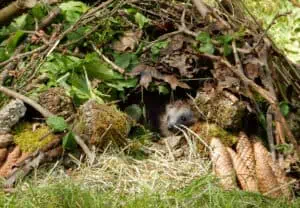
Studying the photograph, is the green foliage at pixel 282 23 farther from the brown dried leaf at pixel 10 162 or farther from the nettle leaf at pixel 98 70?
the brown dried leaf at pixel 10 162

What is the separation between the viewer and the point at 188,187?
2.85 metres

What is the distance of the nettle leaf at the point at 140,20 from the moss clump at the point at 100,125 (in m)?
0.75

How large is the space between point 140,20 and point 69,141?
1004 millimetres

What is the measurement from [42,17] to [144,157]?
1.19 meters

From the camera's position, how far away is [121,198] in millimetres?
2824

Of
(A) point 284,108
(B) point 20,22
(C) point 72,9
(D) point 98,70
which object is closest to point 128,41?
(D) point 98,70

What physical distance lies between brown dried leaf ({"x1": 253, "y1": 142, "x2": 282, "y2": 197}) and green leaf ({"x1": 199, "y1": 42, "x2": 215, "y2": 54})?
579mm

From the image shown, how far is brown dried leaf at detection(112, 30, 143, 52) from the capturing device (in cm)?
377

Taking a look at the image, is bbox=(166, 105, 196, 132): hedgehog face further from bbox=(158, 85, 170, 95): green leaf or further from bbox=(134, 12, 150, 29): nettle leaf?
bbox=(134, 12, 150, 29): nettle leaf

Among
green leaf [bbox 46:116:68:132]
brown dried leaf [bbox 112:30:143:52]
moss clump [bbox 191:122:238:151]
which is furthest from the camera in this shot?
brown dried leaf [bbox 112:30:143:52]

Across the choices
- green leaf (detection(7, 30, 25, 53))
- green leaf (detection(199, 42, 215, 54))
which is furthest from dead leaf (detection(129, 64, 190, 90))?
green leaf (detection(7, 30, 25, 53))

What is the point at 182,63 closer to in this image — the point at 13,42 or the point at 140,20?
the point at 140,20

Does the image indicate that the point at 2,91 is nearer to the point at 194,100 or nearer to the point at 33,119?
the point at 33,119

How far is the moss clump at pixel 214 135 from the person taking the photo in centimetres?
341
